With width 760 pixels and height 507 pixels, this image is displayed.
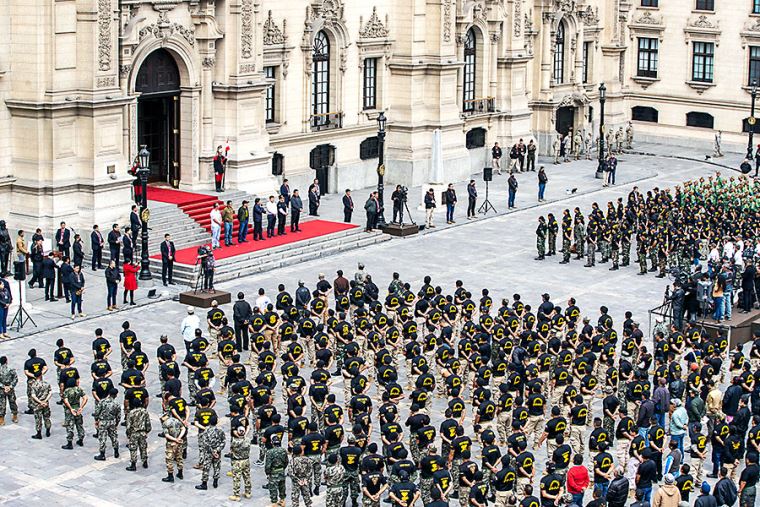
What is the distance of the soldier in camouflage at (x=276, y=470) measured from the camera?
90.0 ft

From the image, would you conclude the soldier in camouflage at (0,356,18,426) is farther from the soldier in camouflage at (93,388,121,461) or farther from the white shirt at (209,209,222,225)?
the white shirt at (209,209,222,225)

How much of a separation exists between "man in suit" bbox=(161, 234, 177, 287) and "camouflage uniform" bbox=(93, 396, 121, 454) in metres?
14.1

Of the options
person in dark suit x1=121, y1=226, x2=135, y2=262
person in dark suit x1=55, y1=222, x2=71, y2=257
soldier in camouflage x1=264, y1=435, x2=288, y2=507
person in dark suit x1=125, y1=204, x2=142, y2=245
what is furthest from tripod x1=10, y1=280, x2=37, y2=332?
soldier in camouflage x1=264, y1=435, x2=288, y2=507

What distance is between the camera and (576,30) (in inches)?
2835

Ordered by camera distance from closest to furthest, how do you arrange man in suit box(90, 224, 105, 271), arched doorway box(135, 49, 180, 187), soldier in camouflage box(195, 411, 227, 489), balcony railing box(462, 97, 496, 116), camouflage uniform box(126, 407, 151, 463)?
1. soldier in camouflage box(195, 411, 227, 489)
2. camouflage uniform box(126, 407, 151, 463)
3. man in suit box(90, 224, 105, 271)
4. arched doorway box(135, 49, 180, 187)
5. balcony railing box(462, 97, 496, 116)

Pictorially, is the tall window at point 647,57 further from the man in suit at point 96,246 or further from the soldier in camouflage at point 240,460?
the soldier in camouflage at point 240,460

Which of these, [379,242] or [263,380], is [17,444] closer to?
[263,380]

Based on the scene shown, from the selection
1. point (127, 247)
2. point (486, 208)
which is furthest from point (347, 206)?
point (127, 247)

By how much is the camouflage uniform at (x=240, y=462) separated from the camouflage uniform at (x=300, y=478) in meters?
1.04

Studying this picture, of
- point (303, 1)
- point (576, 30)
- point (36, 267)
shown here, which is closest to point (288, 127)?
point (303, 1)

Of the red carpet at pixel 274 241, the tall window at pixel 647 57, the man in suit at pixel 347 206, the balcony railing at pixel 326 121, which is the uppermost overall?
the tall window at pixel 647 57

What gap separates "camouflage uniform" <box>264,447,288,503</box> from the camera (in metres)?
27.5

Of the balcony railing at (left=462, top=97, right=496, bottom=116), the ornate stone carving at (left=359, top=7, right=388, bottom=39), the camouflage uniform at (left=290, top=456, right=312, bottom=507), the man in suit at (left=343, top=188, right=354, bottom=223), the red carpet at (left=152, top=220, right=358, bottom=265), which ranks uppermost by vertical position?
the ornate stone carving at (left=359, top=7, right=388, bottom=39)

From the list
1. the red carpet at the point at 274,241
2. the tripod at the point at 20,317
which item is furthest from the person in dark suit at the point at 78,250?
the tripod at the point at 20,317
